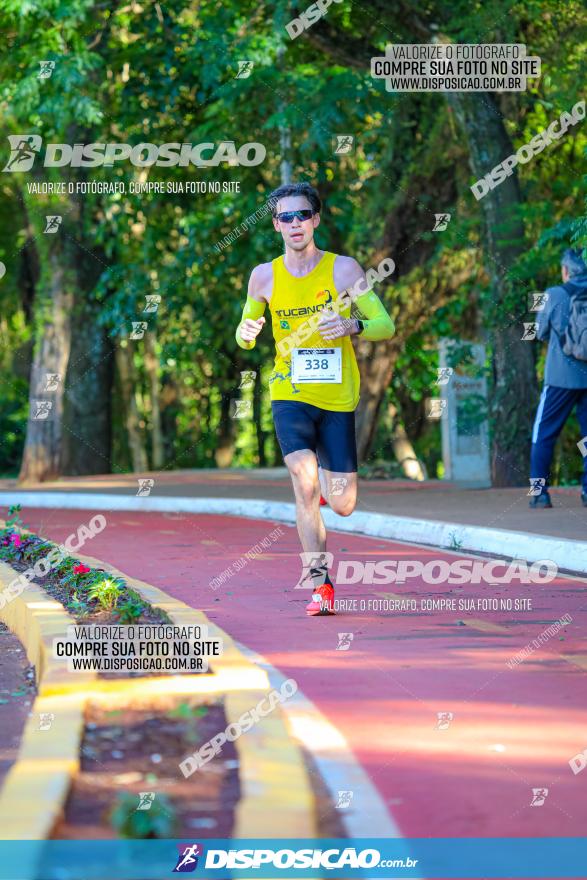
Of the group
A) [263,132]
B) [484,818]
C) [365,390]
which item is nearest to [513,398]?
[365,390]

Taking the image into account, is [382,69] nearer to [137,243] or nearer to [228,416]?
[137,243]

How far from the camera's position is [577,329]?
13.9m

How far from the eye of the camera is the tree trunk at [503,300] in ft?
59.3

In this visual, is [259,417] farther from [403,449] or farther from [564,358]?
[564,358]

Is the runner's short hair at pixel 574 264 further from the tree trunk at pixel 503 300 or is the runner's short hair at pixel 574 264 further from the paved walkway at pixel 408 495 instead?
the tree trunk at pixel 503 300

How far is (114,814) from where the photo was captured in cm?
481

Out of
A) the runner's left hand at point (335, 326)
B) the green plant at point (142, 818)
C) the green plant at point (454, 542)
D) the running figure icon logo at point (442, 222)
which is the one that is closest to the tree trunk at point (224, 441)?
the running figure icon logo at point (442, 222)

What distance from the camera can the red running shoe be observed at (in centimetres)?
888

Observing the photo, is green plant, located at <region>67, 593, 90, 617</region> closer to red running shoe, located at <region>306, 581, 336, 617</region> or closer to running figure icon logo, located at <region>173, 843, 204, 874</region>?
red running shoe, located at <region>306, 581, 336, 617</region>

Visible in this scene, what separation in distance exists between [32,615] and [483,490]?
34.6 feet

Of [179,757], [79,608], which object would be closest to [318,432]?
[79,608]

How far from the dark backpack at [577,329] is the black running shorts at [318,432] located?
5.06m

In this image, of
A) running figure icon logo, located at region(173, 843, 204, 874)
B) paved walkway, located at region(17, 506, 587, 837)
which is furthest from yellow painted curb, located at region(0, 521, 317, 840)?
paved walkway, located at region(17, 506, 587, 837)

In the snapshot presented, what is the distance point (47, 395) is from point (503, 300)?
29.6 feet
